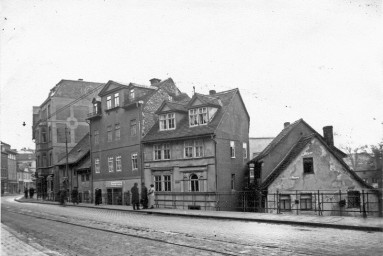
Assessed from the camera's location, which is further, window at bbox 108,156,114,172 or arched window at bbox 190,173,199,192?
window at bbox 108,156,114,172

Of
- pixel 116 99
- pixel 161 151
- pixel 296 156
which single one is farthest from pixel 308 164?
pixel 116 99

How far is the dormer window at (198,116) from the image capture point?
33688 millimetres

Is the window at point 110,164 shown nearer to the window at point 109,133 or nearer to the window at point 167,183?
the window at point 109,133

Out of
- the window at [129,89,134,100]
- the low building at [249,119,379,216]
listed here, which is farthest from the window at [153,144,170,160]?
the low building at [249,119,379,216]

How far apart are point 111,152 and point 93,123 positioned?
17.4 ft

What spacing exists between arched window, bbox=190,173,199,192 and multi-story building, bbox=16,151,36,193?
8043cm

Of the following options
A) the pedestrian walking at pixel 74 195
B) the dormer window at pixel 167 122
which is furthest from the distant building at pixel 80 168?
the dormer window at pixel 167 122

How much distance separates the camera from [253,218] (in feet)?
60.5

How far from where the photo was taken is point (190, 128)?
112 ft

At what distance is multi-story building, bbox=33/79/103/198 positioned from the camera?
181 feet

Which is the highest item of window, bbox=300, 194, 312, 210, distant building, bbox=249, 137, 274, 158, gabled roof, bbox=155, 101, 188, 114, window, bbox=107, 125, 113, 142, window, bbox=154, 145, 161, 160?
gabled roof, bbox=155, 101, 188, 114

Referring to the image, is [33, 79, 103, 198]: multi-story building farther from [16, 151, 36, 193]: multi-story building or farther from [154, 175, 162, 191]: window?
[16, 151, 36, 193]: multi-story building

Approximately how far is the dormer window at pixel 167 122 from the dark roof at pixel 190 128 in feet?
1.40

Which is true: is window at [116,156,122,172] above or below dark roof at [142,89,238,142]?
below
